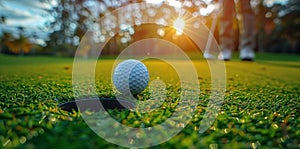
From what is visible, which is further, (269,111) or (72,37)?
(72,37)

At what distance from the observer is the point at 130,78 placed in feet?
5.88

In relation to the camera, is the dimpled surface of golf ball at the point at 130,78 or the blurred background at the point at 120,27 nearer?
the dimpled surface of golf ball at the point at 130,78

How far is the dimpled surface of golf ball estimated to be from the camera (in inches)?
70.1

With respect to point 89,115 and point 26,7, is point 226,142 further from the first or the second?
point 26,7

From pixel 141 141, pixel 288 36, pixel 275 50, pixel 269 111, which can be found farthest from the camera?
pixel 275 50

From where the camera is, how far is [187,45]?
21.8 metres

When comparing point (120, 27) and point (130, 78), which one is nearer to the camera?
point (130, 78)

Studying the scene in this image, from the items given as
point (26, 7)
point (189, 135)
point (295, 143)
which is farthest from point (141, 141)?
point (26, 7)

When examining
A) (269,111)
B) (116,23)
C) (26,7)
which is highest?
(116,23)

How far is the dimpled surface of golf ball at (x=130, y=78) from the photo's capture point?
178cm

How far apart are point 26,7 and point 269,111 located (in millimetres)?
3674

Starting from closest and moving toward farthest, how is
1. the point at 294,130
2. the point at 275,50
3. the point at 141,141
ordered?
the point at 141,141, the point at 294,130, the point at 275,50

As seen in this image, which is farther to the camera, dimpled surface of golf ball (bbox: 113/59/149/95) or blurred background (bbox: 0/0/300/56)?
blurred background (bbox: 0/0/300/56)

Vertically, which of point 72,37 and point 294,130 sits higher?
point 72,37
